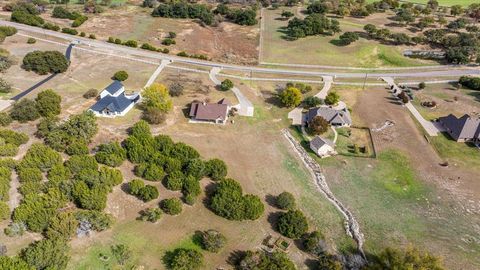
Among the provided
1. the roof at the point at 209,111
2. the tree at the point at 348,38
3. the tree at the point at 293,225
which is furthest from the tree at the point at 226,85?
the tree at the point at 348,38

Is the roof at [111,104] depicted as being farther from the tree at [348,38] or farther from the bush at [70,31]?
the tree at [348,38]

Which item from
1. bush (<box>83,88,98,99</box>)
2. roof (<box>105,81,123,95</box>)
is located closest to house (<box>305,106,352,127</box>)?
roof (<box>105,81,123,95</box>)

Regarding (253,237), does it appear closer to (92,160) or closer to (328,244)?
(328,244)

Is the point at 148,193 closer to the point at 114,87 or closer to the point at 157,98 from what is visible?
the point at 157,98

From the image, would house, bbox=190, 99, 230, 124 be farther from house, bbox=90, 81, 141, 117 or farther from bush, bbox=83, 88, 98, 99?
bush, bbox=83, 88, 98, 99

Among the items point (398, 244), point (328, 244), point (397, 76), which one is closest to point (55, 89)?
point (328, 244)

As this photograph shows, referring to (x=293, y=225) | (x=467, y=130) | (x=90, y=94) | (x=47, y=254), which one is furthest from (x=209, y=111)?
(x=467, y=130)
